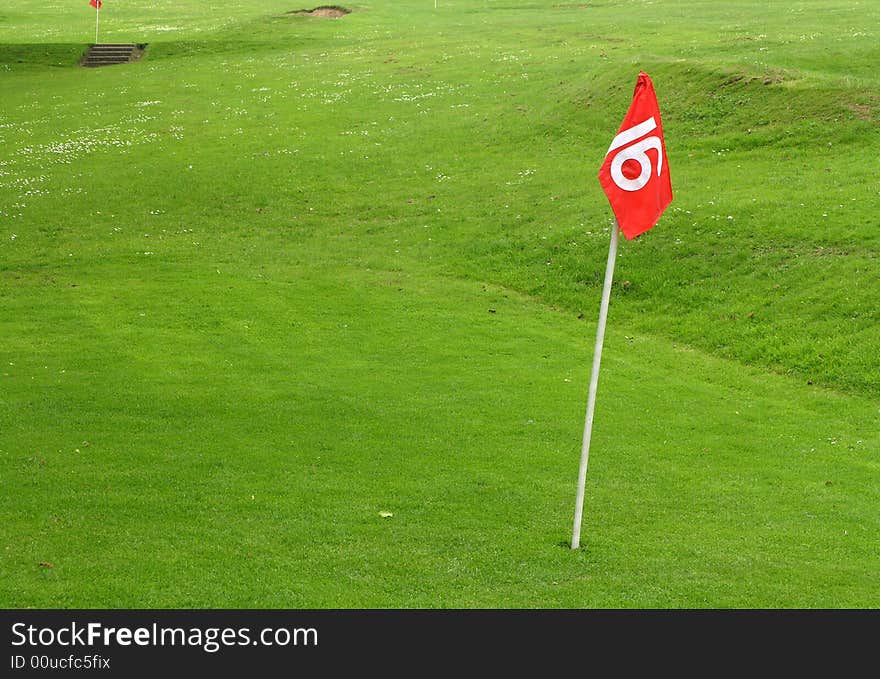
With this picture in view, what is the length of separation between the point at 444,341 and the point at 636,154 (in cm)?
856

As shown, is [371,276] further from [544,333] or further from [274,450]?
[274,450]

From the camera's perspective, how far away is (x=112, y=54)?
52594 millimetres

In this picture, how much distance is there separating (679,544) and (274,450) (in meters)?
5.55

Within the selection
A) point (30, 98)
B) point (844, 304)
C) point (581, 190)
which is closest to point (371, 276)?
point (581, 190)

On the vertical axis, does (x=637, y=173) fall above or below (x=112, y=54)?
below

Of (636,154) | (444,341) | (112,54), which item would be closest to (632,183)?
(636,154)

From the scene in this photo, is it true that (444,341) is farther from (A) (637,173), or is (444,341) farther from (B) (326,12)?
(B) (326,12)

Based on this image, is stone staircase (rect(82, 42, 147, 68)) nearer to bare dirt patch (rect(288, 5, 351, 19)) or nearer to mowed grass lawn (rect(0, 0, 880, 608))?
mowed grass lawn (rect(0, 0, 880, 608))

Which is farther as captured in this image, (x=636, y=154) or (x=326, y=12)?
(x=326, y=12)

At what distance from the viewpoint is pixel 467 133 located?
114 ft

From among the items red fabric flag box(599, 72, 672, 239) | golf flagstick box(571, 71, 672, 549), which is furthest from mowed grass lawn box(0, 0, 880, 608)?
red fabric flag box(599, 72, 672, 239)

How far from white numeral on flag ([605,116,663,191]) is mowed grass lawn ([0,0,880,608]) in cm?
389

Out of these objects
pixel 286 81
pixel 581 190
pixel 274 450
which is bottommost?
pixel 274 450

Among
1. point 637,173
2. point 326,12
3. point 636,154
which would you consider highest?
point 326,12
